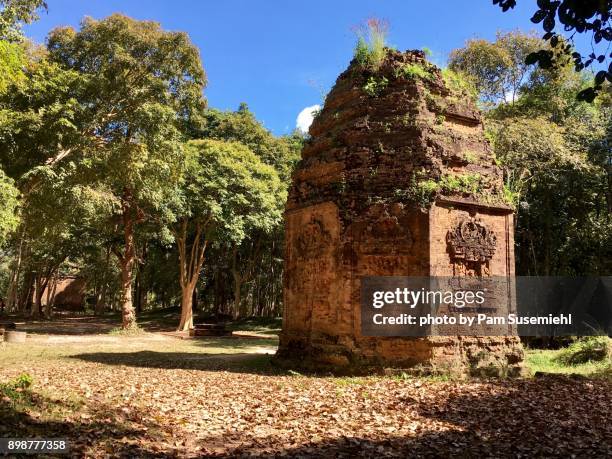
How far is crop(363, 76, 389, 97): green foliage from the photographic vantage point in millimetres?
12531

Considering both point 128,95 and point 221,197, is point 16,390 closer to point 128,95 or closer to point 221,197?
point 128,95

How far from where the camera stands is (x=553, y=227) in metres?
22.8

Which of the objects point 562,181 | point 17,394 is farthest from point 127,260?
point 562,181

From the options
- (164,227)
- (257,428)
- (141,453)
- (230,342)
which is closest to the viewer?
(141,453)

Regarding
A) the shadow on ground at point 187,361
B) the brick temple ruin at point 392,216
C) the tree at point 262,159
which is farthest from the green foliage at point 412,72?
the tree at point 262,159

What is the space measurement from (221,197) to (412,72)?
14159 mm

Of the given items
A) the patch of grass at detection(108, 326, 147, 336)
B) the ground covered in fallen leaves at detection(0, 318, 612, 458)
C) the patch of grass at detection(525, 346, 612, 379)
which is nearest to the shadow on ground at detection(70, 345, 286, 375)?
the ground covered in fallen leaves at detection(0, 318, 612, 458)

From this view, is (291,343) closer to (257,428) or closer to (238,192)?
(257,428)

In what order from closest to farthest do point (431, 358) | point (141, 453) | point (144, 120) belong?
point (141, 453)
point (431, 358)
point (144, 120)

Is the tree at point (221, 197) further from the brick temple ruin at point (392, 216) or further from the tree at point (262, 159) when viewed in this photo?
the brick temple ruin at point (392, 216)

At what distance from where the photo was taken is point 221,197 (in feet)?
81.5

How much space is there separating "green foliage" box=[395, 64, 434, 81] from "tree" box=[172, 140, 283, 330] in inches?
526

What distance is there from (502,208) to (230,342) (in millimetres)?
13782

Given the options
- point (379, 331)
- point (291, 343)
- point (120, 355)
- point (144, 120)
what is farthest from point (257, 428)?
point (144, 120)
